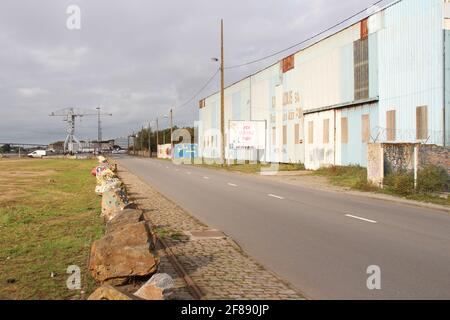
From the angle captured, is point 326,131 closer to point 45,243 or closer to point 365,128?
point 365,128

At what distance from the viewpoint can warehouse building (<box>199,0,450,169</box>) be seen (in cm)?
2577

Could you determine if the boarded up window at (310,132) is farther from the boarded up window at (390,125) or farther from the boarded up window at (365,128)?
the boarded up window at (390,125)

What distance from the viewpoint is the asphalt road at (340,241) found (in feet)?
22.4

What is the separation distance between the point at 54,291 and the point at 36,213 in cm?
868

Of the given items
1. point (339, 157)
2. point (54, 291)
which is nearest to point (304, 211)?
point (54, 291)

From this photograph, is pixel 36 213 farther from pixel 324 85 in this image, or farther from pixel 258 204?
pixel 324 85

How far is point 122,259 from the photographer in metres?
6.62

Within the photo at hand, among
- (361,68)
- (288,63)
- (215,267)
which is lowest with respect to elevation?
(215,267)

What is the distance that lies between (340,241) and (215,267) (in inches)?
123

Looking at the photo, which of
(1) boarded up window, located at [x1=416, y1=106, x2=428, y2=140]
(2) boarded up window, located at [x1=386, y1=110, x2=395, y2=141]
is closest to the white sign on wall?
(2) boarded up window, located at [x1=386, y1=110, x2=395, y2=141]

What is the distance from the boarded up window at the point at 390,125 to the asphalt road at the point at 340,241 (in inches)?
477

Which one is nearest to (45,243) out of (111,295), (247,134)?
(111,295)

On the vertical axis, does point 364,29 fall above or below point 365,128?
above

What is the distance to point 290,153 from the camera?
47.4m
